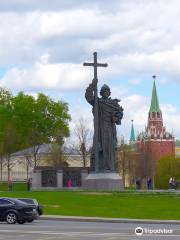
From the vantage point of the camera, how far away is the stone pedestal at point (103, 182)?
196 ft

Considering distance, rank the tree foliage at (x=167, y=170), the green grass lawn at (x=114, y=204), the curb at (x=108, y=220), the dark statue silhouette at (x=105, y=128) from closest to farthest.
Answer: the curb at (x=108, y=220) → the green grass lawn at (x=114, y=204) → the dark statue silhouette at (x=105, y=128) → the tree foliage at (x=167, y=170)

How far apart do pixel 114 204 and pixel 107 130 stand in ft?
48.4

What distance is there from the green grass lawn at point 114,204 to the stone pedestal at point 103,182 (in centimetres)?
478

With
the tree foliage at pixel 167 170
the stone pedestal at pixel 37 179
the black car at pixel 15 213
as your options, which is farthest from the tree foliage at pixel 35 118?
the black car at pixel 15 213

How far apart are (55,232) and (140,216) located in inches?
540

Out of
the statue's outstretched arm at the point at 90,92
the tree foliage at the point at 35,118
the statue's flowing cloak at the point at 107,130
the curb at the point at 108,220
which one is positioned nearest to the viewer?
the curb at the point at 108,220

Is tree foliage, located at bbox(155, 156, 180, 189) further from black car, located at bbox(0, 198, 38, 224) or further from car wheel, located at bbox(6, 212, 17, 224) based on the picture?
car wheel, located at bbox(6, 212, 17, 224)

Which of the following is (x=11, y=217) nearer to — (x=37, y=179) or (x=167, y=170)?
(x=37, y=179)

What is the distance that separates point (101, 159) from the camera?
6172cm

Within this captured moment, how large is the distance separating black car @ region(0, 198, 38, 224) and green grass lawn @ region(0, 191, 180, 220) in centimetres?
650

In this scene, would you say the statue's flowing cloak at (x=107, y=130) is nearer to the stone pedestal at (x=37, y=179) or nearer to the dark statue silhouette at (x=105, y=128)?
the dark statue silhouette at (x=105, y=128)

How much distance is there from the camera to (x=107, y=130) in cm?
6188

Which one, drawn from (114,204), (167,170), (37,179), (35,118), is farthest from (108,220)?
(35,118)

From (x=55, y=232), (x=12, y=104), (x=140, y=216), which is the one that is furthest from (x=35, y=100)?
(x=55, y=232)
